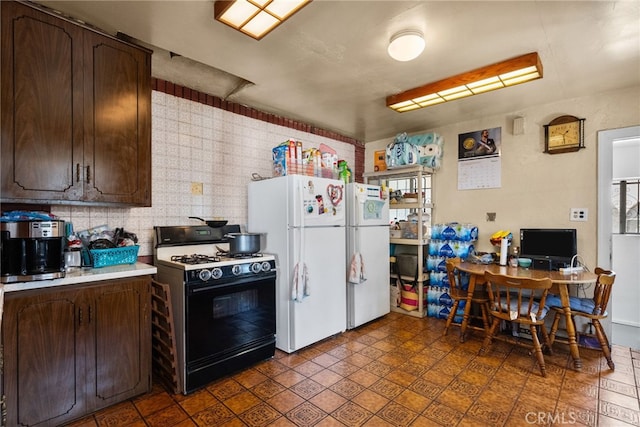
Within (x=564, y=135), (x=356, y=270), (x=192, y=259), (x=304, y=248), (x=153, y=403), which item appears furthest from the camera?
(x=356, y=270)

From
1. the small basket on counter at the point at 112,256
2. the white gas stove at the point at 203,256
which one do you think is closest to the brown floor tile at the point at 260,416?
the white gas stove at the point at 203,256

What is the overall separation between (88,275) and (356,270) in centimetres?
233

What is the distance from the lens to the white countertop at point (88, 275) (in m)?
1.64

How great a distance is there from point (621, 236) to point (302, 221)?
3.82 metres

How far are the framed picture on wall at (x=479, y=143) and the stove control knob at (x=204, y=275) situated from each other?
3266mm

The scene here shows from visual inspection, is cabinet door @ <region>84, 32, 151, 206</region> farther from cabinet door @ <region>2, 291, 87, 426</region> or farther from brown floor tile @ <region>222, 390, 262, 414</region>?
brown floor tile @ <region>222, 390, 262, 414</region>

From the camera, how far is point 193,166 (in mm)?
2914

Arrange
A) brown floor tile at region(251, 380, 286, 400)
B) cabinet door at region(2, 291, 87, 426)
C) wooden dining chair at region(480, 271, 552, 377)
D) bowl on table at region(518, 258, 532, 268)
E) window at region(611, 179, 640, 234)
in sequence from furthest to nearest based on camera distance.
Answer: window at region(611, 179, 640, 234) < bowl on table at region(518, 258, 532, 268) < wooden dining chair at region(480, 271, 552, 377) < brown floor tile at region(251, 380, 286, 400) < cabinet door at region(2, 291, 87, 426)

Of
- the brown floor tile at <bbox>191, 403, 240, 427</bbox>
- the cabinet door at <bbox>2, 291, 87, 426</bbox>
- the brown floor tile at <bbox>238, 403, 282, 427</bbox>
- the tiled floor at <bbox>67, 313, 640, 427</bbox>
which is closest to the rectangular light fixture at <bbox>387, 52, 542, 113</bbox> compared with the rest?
the tiled floor at <bbox>67, 313, 640, 427</bbox>

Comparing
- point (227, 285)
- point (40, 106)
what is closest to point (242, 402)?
point (227, 285)

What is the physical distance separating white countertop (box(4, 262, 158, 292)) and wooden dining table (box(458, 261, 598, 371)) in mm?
2799

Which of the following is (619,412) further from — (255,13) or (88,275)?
(88,275)

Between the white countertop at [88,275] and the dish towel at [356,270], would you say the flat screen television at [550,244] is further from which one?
the white countertop at [88,275]

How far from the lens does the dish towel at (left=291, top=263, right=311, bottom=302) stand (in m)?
2.73
